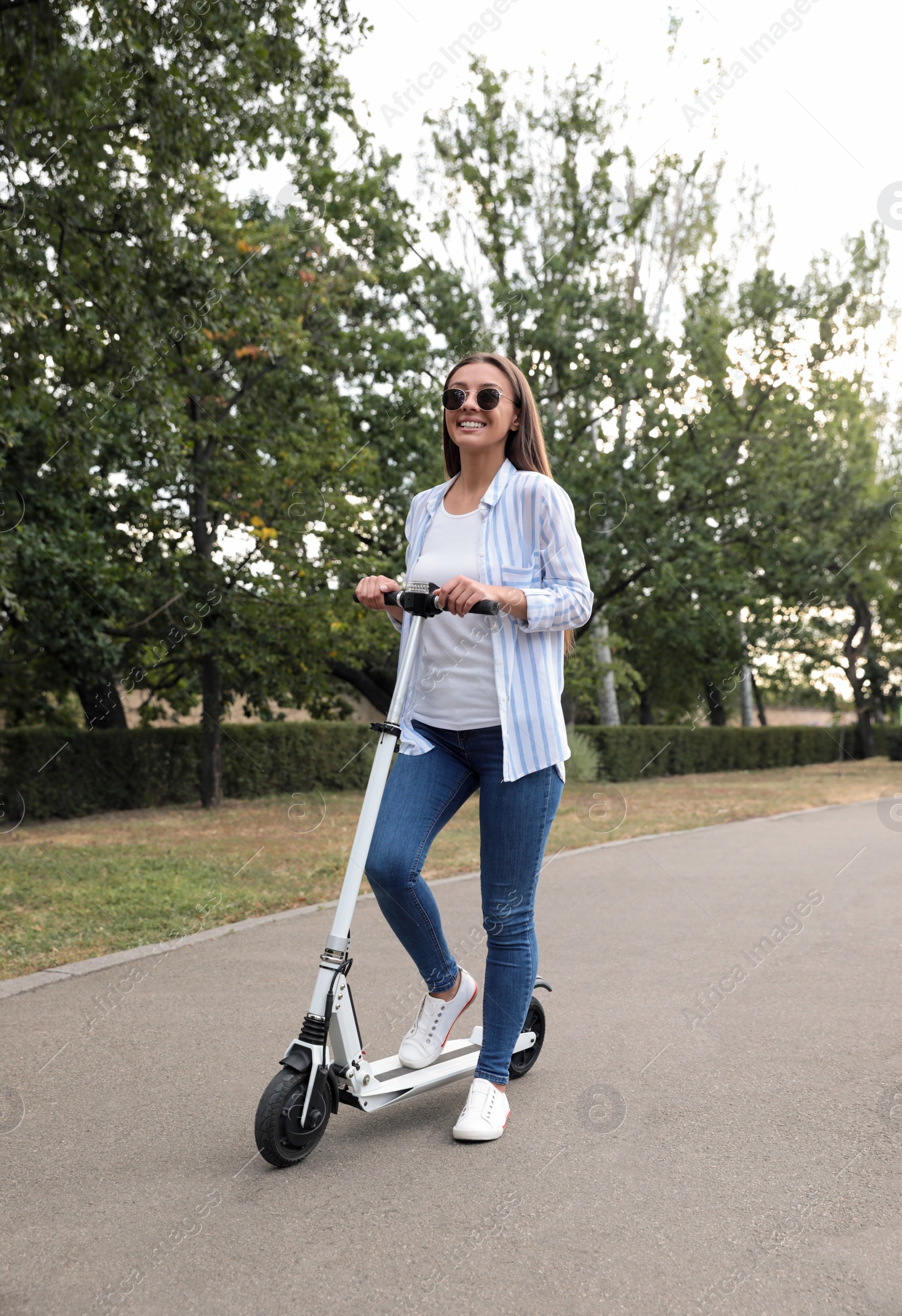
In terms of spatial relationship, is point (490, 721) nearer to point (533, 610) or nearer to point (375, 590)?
point (533, 610)

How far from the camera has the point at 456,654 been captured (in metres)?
3.16

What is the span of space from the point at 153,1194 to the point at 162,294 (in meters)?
8.55

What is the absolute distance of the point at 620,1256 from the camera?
2.41 metres

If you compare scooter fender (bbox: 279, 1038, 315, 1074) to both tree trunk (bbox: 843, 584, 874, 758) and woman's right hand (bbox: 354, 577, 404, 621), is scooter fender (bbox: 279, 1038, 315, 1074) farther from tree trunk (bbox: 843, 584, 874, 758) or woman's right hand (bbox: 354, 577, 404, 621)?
tree trunk (bbox: 843, 584, 874, 758)

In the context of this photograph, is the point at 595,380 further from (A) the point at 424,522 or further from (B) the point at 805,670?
(B) the point at 805,670

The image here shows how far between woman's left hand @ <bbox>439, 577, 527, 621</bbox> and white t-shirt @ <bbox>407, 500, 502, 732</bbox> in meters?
0.16

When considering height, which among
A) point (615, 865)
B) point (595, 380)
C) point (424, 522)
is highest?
point (595, 380)

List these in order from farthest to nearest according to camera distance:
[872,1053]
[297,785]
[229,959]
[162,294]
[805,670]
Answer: [805,670]
[297,785]
[162,294]
[229,959]
[872,1053]

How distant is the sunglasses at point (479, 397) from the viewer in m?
3.17

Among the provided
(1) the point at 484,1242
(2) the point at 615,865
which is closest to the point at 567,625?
(1) the point at 484,1242

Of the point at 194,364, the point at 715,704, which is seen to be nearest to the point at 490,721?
the point at 194,364

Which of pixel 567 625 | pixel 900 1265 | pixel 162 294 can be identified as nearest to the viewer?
pixel 900 1265

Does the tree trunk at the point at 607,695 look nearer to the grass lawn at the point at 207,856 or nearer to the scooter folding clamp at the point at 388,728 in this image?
the grass lawn at the point at 207,856

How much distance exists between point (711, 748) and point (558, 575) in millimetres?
28100
